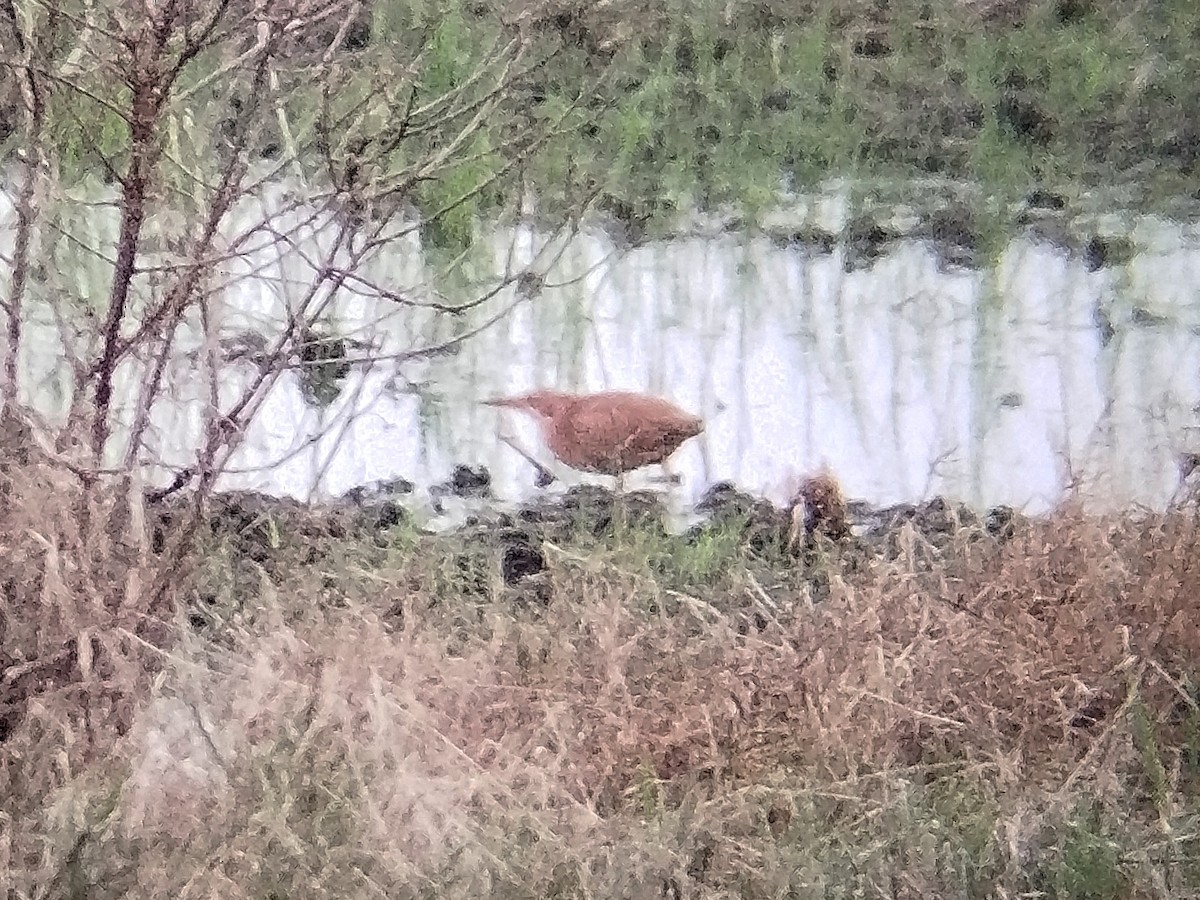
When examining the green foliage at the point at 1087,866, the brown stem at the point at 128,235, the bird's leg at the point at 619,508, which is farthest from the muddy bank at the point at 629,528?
the green foliage at the point at 1087,866

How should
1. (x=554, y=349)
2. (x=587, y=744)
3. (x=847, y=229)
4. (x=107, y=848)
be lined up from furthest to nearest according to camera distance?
1. (x=847, y=229)
2. (x=554, y=349)
3. (x=587, y=744)
4. (x=107, y=848)

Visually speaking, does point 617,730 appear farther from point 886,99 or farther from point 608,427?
point 886,99

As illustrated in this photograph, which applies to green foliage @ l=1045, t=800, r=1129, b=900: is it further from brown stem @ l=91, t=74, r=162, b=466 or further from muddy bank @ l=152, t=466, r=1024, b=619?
brown stem @ l=91, t=74, r=162, b=466

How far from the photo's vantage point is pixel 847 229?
1161mm

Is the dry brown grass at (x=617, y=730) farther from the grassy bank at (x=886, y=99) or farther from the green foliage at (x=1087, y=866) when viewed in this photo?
the grassy bank at (x=886, y=99)

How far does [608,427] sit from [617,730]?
0.91 feet

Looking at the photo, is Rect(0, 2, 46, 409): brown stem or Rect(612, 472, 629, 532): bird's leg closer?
Rect(0, 2, 46, 409): brown stem

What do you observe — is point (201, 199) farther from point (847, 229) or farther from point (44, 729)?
point (847, 229)

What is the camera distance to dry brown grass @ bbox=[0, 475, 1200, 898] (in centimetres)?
77

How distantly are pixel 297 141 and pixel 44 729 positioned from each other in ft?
1.56

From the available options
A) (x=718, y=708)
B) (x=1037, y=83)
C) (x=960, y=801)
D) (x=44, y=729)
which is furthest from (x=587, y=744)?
(x=1037, y=83)

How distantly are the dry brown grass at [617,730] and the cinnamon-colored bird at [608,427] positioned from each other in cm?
9

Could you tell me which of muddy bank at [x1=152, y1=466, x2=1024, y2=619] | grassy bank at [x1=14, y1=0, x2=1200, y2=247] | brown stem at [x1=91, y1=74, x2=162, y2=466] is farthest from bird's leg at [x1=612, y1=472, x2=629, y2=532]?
brown stem at [x1=91, y1=74, x2=162, y2=466]

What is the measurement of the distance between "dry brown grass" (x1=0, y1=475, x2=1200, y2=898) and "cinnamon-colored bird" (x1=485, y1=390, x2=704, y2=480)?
3.4 inches
